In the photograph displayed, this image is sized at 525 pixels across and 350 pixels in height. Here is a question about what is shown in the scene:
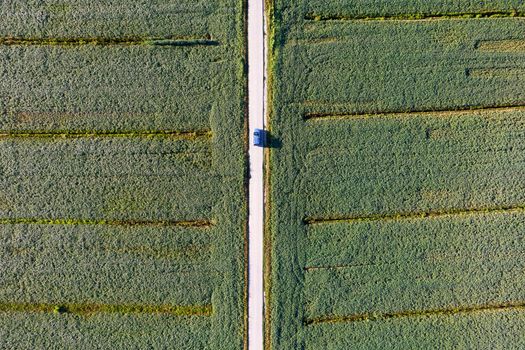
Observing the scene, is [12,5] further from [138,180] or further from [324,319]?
[324,319]

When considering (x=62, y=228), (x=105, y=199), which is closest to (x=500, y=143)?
(x=105, y=199)

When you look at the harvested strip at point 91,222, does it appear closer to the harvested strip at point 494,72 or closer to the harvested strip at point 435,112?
the harvested strip at point 435,112

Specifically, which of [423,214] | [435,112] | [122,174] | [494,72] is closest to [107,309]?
[122,174]

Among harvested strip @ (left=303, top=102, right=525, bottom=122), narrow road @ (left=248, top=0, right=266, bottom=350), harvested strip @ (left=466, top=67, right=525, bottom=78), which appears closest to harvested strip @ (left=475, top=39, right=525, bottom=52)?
harvested strip @ (left=466, top=67, right=525, bottom=78)

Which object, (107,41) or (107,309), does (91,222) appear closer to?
(107,309)

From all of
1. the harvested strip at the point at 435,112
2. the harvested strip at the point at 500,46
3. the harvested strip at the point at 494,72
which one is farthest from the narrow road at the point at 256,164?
the harvested strip at the point at 500,46

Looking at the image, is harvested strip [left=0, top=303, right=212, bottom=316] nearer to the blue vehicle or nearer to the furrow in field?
the blue vehicle
